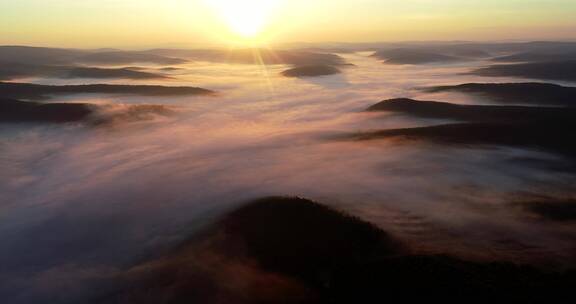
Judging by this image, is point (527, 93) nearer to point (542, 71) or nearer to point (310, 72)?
point (542, 71)

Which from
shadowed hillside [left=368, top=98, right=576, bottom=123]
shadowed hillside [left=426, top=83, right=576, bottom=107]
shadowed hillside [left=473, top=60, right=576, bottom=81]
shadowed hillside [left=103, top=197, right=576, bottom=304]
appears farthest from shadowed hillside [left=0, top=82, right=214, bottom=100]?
shadowed hillside [left=473, top=60, right=576, bottom=81]

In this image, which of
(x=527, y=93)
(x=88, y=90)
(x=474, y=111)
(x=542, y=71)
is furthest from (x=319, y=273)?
(x=542, y=71)

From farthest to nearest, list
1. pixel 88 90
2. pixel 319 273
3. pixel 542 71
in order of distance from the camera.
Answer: pixel 542 71 → pixel 88 90 → pixel 319 273

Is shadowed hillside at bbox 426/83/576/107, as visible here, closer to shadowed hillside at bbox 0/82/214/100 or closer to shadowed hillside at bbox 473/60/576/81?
shadowed hillside at bbox 473/60/576/81

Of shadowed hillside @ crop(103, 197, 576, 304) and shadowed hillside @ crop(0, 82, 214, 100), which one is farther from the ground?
shadowed hillside @ crop(0, 82, 214, 100)

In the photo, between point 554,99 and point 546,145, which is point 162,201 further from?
point 554,99

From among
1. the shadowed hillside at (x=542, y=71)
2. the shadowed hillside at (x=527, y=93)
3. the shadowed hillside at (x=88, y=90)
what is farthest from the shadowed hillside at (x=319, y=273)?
the shadowed hillside at (x=542, y=71)

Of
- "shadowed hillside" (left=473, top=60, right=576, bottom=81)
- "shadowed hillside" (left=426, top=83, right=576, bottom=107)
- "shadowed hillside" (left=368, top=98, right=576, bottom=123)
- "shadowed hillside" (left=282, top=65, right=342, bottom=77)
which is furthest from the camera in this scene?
"shadowed hillside" (left=282, top=65, right=342, bottom=77)

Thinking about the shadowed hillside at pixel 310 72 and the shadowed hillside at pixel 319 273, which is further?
the shadowed hillside at pixel 310 72

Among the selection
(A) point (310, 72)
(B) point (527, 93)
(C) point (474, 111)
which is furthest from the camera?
(A) point (310, 72)

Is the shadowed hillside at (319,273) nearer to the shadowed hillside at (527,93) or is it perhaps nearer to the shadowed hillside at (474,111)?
the shadowed hillside at (474,111)

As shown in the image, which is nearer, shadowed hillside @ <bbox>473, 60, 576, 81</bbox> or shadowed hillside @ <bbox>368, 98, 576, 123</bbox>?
shadowed hillside @ <bbox>368, 98, 576, 123</bbox>

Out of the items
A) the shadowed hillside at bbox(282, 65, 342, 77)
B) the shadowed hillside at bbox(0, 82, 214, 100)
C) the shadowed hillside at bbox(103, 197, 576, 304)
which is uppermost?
the shadowed hillside at bbox(282, 65, 342, 77)
